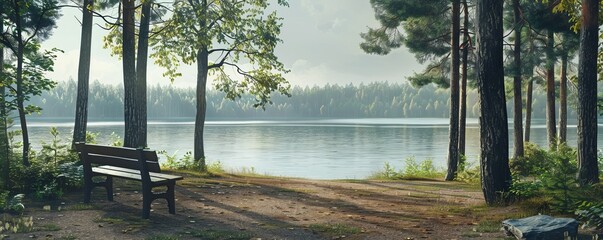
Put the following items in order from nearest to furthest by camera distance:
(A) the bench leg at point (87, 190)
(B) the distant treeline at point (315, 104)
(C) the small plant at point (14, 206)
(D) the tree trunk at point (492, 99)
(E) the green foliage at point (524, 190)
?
(C) the small plant at point (14, 206)
(E) the green foliage at point (524, 190)
(D) the tree trunk at point (492, 99)
(A) the bench leg at point (87, 190)
(B) the distant treeline at point (315, 104)

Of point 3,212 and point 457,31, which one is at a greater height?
point 457,31

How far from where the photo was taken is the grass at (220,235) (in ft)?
24.7

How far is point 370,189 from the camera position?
46.0 ft

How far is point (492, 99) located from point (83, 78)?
39.2 feet

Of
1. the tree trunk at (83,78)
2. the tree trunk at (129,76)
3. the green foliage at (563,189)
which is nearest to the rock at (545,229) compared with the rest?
the green foliage at (563,189)

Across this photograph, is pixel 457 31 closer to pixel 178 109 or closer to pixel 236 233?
pixel 236 233

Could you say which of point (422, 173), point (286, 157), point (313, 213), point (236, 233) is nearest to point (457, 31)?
point (422, 173)

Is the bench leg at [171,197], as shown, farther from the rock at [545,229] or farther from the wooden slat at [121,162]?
the rock at [545,229]

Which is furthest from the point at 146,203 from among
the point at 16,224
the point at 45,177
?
the point at 45,177

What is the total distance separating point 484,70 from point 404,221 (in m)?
3.17

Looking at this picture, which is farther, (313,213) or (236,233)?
(313,213)

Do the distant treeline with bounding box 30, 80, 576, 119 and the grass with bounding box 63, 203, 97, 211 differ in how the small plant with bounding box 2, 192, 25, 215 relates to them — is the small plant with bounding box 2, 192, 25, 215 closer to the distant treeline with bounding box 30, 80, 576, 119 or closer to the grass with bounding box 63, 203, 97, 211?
the grass with bounding box 63, 203, 97, 211

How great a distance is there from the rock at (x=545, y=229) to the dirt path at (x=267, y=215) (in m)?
0.49

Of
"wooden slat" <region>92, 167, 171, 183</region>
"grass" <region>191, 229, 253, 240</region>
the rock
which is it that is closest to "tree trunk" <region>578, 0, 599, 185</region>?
the rock
